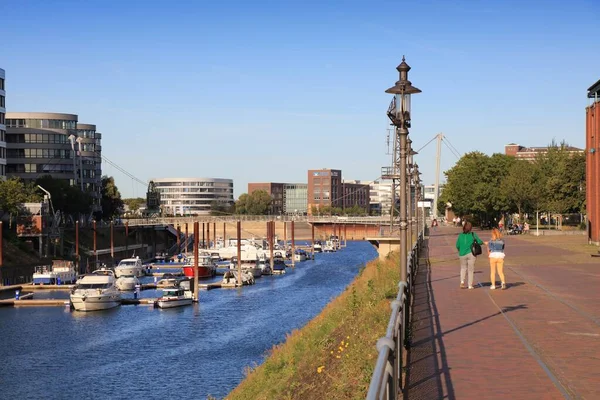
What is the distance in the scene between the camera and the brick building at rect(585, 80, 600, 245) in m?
59.6

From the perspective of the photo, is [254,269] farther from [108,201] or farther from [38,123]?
[108,201]

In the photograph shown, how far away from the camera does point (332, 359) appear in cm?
1767

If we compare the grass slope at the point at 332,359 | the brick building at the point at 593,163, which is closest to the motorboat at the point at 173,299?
the brick building at the point at 593,163

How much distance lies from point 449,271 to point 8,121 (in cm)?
12739

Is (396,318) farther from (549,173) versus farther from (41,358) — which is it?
(549,173)

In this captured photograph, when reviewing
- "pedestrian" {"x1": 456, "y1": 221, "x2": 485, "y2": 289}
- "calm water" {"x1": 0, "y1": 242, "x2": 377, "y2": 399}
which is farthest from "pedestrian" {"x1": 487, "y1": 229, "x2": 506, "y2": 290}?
"calm water" {"x1": 0, "y1": 242, "x2": 377, "y2": 399}

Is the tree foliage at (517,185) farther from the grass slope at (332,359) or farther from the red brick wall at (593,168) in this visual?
the grass slope at (332,359)

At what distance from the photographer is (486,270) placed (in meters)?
33.6

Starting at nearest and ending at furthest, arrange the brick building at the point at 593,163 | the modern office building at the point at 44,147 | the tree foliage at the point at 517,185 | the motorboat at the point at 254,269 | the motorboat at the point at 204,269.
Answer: the brick building at the point at 593,163
the motorboat at the point at 204,269
the tree foliage at the point at 517,185
the motorboat at the point at 254,269
the modern office building at the point at 44,147

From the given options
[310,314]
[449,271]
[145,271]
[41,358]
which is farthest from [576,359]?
[145,271]

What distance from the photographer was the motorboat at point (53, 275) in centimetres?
7919

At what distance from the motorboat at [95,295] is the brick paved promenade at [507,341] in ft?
130

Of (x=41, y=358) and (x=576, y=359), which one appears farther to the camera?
(x=41, y=358)

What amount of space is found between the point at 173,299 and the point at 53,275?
22589 millimetres
